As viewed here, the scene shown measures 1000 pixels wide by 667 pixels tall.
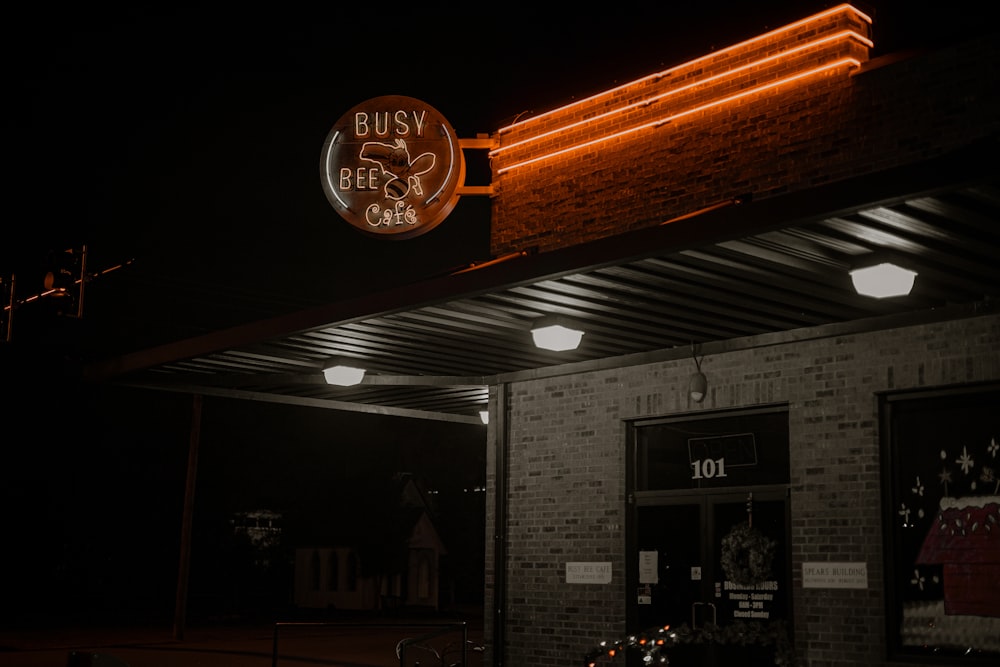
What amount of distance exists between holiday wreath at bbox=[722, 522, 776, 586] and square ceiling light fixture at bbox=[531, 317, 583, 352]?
98.9 inches

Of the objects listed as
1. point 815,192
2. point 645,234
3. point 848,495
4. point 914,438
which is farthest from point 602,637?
point 815,192

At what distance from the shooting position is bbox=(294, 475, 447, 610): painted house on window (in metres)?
42.8

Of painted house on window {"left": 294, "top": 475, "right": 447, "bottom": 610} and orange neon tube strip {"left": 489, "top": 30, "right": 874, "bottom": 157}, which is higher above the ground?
orange neon tube strip {"left": 489, "top": 30, "right": 874, "bottom": 157}

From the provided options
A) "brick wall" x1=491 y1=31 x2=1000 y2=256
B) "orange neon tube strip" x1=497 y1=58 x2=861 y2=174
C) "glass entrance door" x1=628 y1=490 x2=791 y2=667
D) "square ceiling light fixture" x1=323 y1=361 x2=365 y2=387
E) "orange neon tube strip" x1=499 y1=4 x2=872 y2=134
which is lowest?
"glass entrance door" x1=628 y1=490 x2=791 y2=667

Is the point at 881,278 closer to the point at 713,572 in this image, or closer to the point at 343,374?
the point at 713,572

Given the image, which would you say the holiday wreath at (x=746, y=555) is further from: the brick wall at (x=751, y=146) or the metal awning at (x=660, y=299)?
the brick wall at (x=751, y=146)

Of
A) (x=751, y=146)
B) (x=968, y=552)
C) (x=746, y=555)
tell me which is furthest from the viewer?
(x=746, y=555)

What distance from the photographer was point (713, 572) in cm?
1129

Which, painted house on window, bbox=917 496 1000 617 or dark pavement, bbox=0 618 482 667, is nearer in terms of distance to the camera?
painted house on window, bbox=917 496 1000 617

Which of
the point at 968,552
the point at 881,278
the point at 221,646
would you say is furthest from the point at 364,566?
the point at 881,278

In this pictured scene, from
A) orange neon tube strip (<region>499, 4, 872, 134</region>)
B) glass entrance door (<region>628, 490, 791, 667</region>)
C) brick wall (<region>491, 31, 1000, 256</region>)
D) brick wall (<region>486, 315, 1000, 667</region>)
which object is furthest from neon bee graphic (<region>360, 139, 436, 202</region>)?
glass entrance door (<region>628, 490, 791, 667</region>)

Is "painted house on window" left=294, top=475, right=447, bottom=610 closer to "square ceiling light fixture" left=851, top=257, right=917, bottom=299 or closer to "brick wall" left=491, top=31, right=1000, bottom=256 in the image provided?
"brick wall" left=491, top=31, right=1000, bottom=256

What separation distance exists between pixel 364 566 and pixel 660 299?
35.0 m

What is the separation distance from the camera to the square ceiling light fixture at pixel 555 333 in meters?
10.5
